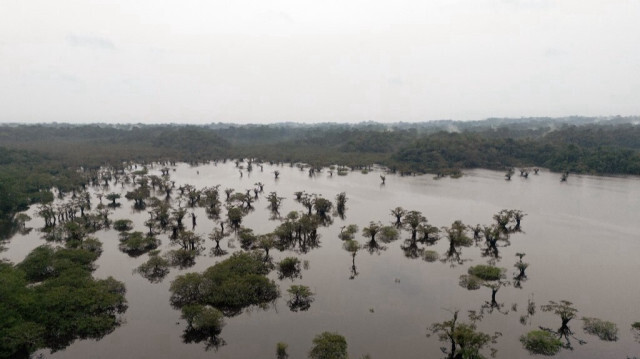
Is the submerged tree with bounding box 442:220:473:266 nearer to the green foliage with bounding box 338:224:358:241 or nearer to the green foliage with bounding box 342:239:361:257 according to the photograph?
the green foliage with bounding box 342:239:361:257

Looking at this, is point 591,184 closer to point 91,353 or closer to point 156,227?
point 156,227

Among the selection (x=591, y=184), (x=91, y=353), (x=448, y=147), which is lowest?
(x=91, y=353)

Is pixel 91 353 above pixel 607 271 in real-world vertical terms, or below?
below

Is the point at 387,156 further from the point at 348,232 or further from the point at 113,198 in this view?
the point at 113,198

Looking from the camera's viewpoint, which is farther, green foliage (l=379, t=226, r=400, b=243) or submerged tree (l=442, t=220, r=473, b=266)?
green foliage (l=379, t=226, r=400, b=243)

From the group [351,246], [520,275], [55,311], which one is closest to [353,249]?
[351,246]

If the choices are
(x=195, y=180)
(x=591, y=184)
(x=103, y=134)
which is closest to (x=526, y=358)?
(x=591, y=184)

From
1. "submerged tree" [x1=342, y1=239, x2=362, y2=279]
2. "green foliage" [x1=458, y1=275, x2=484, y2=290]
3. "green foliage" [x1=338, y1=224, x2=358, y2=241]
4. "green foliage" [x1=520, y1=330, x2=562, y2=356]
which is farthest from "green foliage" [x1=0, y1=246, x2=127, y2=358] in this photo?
"green foliage" [x1=520, y1=330, x2=562, y2=356]
